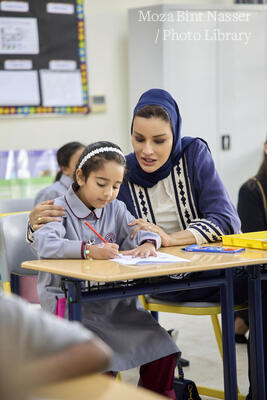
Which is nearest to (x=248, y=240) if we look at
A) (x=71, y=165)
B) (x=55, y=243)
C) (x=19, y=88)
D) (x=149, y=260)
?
(x=149, y=260)

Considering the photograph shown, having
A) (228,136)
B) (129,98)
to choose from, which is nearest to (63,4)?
(129,98)

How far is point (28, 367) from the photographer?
2.56 ft

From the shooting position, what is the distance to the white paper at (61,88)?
5195mm

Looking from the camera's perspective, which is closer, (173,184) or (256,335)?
(256,335)

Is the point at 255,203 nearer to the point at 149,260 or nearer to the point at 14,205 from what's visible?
the point at 149,260

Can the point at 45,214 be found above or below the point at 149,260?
above

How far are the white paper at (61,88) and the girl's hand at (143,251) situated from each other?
3278 mm

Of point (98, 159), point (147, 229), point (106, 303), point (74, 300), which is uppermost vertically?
point (98, 159)

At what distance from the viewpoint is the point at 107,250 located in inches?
80.4

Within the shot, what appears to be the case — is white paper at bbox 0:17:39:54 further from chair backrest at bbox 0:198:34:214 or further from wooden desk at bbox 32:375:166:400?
wooden desk at bbox 32:375:166:400

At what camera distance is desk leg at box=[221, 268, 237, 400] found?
2182mm

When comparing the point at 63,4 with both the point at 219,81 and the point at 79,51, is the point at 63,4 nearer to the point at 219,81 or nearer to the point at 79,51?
the point at 79,51

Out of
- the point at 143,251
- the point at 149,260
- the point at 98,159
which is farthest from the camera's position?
the point at 98,159

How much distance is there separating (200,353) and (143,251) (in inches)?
55.5
